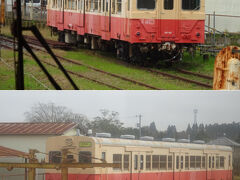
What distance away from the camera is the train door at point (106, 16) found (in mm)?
8359

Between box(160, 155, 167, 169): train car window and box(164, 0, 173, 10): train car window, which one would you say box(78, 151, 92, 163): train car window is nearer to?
box(160, 155, 167, 169): train car window

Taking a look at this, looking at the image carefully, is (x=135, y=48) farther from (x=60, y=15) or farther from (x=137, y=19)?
(x=60, y=15)

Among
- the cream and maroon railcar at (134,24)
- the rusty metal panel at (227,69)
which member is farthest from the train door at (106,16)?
the rusty metal panel at (227,69)

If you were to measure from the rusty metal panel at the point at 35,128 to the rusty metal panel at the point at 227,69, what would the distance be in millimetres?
1078

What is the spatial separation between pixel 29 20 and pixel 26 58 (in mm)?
253

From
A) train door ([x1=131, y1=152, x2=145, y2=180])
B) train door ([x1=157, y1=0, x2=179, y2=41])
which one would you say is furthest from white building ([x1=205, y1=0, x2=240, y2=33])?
train door ([x1=131, y1=152, x2=145, y2=180])

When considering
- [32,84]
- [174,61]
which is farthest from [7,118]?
[174,61]

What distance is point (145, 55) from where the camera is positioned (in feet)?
26.7

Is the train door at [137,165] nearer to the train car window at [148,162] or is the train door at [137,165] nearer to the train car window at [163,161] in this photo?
the train car window at [148,162]

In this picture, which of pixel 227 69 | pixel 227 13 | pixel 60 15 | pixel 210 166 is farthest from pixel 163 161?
pixel 60 15

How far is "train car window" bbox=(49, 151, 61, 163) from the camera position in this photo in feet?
23.6

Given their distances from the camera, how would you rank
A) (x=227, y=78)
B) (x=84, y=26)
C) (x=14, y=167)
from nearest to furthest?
1. (x=14, y=167)
2. (x=227, y=78)
3. (x=84, y=26)

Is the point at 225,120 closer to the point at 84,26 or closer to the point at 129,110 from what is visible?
the point at 129,110

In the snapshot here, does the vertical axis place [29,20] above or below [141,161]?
above
